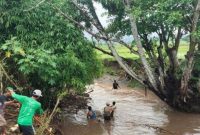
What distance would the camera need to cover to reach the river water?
644 inches

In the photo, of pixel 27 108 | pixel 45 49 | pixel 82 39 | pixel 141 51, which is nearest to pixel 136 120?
pixel 141 51

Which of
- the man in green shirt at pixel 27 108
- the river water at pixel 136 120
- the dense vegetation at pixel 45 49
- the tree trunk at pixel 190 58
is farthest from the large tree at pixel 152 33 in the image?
the man in green shirt at pixel 27 108

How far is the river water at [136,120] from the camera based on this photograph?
16359mm

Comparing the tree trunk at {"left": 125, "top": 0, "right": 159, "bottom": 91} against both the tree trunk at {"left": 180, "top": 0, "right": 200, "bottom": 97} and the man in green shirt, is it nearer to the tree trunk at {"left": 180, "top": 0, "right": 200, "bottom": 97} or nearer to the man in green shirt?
the tree trunk at {"left": 180, "top": 0, "right": 200, "bottom": 97}

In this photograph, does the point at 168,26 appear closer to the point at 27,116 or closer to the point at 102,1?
the point at 102,1

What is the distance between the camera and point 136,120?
18.0 m

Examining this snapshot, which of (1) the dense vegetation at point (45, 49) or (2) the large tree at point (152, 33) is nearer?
(1) the dense vegetation at point (45, 49)

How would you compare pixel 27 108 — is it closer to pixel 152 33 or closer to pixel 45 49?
pixel 45 49

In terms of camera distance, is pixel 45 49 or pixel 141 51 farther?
pixel 141 51

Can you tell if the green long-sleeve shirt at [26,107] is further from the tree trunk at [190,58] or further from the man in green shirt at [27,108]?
the tree trunk at [190,58]

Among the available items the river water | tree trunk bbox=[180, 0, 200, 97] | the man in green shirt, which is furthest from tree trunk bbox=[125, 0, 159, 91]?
the man in green shirt

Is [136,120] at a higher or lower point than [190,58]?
lower

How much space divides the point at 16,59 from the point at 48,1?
332 centimetres

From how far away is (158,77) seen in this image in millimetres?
19469
